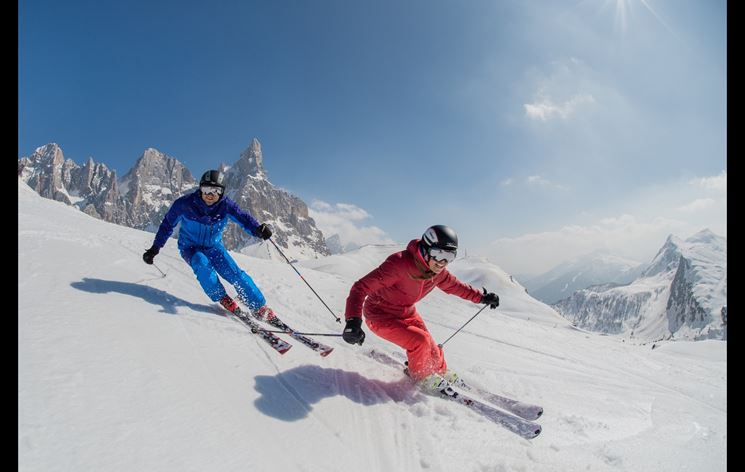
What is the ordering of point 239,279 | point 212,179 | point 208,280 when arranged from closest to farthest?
point 208,280 < point 239,279 < point 212,179

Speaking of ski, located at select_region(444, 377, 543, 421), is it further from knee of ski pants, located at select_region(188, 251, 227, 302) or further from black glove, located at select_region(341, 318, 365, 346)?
knee of ski pants, located at select_region(188, 251, 227, 302)

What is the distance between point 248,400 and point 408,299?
230cm

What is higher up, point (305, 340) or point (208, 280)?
point (208, 280)

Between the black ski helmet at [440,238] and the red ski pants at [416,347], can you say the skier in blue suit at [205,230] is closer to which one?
the red ski pants at [416,347]

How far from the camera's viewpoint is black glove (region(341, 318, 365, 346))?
3748mm

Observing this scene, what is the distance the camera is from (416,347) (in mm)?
3939

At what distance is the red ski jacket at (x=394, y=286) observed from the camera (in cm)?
421

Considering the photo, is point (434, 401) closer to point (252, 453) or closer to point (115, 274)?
point (252, 453)

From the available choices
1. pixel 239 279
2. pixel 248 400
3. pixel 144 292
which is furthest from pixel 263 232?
pixel 248 400

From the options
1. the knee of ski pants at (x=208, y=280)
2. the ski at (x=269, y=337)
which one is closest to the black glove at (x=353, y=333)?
the ski at (x=269, y=337)

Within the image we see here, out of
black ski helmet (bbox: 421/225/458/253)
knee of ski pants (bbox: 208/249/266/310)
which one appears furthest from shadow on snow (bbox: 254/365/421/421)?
knee of ski pants (bbox: 208/249/266/310)

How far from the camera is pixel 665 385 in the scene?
5242 millimetres

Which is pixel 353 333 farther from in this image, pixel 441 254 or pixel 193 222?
pixel 193 222

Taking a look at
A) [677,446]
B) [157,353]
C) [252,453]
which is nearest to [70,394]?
[157,353]
